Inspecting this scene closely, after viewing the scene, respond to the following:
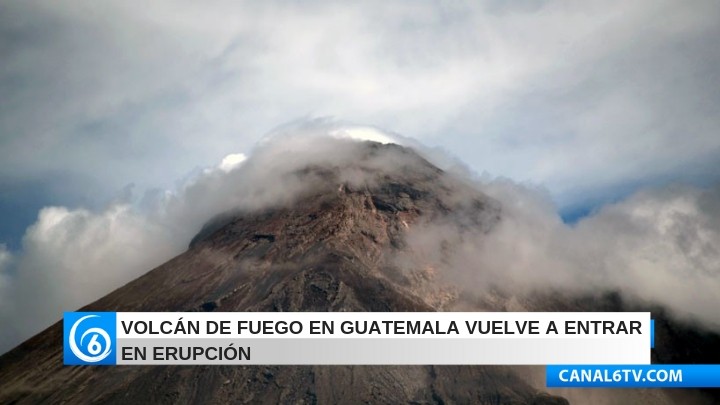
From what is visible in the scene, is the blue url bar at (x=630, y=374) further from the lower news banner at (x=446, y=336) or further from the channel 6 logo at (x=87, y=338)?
the channel 6 logo at (x=87, y=338)

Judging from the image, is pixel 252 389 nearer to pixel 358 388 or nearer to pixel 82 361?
pixel 358 388

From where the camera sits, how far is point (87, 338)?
98062mm

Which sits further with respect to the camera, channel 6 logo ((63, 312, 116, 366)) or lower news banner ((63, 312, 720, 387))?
channel 6 logo ((63, 312, 116, 366))

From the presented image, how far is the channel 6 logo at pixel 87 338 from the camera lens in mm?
97062

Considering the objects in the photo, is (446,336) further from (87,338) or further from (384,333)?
(87,338)

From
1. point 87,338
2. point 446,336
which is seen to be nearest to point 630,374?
point 446,336

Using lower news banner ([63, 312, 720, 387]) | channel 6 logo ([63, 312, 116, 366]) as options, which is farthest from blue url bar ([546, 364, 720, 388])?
channel 6 logo ([63, 312, 116, 366])

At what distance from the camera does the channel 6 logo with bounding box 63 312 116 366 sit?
9706cm

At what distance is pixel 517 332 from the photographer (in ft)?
298

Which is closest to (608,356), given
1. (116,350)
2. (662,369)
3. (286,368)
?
(662,369)

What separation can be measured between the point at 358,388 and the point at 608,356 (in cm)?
9356

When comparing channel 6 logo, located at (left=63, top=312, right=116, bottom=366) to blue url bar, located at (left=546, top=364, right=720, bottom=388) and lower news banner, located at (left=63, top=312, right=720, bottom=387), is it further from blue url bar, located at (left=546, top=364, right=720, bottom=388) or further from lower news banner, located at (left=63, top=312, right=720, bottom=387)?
blue url bar, located at (left=546, top=364, right=720, bottom=388)

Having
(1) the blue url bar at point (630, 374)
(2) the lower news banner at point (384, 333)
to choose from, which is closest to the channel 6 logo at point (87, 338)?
(2) the lower news banner at point (384, 333)

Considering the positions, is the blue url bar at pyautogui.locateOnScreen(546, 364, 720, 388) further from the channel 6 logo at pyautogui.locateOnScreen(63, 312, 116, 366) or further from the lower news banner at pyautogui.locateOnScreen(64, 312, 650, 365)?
the channel 6 logo at pyautogui.locateOnScreen(63, 312, 116, 366)
